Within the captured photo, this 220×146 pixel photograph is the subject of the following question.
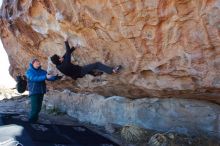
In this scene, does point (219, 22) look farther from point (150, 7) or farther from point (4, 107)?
point (4, 107)

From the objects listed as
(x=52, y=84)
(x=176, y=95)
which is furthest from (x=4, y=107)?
(x=176, y=95)

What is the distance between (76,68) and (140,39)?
1.83 m

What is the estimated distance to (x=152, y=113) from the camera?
7.89 m

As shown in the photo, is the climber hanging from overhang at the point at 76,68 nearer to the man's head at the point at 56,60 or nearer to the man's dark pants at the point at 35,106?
the man's head at the point at 56,60

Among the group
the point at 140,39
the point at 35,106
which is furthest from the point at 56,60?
the point at 140,39

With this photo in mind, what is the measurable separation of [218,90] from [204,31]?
1.16 metres

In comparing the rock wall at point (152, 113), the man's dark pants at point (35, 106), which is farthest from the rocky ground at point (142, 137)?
the man's dark pants at point (35, 106)

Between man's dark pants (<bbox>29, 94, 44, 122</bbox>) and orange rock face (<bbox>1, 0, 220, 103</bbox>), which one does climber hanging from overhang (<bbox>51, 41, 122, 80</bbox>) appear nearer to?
orange rock face (<bbox>1, 0, 220, 103</bbox>)

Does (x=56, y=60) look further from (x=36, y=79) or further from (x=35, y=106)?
(x=35, y=106)

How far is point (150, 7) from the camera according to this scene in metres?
6.38

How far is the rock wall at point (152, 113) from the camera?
23.7 ft

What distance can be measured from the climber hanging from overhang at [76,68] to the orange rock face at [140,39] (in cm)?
17

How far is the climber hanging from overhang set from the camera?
7.73 m

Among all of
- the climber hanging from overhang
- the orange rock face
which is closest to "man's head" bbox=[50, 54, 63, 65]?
the climber hanging from overhang
